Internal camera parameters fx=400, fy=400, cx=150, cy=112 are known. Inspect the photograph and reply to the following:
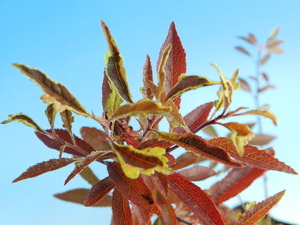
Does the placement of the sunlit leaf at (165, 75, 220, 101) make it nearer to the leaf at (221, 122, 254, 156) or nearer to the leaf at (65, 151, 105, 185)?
the leaf at (221, 122, 254, 156)

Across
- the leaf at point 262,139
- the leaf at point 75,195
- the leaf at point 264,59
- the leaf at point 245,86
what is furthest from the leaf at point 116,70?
the leaf at point 264,59

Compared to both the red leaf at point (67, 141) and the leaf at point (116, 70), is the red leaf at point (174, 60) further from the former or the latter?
the red leaf at point (67, 141)

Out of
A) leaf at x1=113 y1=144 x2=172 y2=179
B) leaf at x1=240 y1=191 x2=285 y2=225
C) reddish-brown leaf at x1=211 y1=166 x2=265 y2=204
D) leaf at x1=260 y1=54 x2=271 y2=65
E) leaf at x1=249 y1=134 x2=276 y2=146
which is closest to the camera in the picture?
leaf at x1=113 y1=144 x2=172 y2=179

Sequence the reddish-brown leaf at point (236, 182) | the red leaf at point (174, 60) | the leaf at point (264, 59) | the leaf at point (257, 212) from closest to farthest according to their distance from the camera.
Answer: the red leaf at point (174, 60), the leaf at point (257, 212), the reddish-brown leaf at point (236, 182), the leaf at point (264, 59)

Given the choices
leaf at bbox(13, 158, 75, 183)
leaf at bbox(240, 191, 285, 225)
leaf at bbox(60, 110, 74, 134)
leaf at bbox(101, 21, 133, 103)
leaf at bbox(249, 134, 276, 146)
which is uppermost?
leaf at bbox(101, 21, 133, 103)

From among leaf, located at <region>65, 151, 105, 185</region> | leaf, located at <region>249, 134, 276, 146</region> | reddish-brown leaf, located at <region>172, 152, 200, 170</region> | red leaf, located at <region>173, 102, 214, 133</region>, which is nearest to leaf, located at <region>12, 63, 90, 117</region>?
leaf, located at <region>65, 151, 105, 185</region>

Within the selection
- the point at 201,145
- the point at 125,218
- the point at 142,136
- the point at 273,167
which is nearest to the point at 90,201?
the point at 125,218

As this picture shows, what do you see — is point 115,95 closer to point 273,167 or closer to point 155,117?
point 155,117
